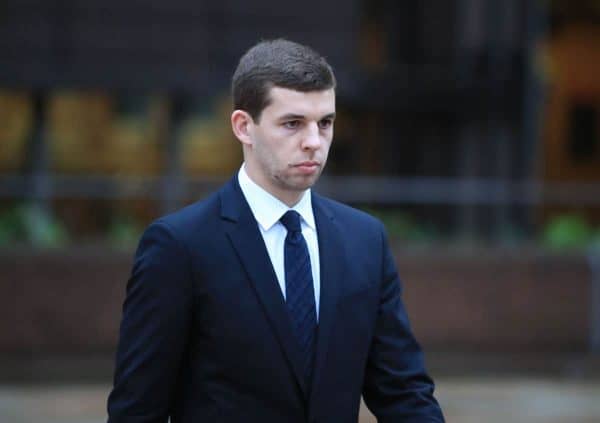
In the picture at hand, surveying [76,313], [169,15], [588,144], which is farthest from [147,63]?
[588,144]

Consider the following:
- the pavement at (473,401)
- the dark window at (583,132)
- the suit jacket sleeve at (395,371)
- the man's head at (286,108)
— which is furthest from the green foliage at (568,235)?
the man's head at (286,108)

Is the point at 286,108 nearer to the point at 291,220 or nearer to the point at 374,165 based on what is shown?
the point at 291,220

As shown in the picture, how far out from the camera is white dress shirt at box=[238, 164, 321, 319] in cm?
286

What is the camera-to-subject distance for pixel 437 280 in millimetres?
11664

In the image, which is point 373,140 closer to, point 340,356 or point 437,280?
point 437,280

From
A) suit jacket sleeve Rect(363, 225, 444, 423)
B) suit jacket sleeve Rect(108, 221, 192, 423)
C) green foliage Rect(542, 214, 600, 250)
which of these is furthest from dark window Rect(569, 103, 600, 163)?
suit jacket sleeve Rect(108, 221, 192, 423)

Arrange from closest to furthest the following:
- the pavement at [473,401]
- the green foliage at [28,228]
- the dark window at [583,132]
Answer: the pavement at [473,401]
the green foliage at [28,228]
the dark window at [583,132]

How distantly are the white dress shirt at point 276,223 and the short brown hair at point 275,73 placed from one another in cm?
21

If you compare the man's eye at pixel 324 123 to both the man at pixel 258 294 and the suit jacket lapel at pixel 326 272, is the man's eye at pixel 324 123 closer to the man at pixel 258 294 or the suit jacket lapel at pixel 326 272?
the man at pixel 258 294

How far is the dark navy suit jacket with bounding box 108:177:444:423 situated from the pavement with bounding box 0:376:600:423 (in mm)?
5835

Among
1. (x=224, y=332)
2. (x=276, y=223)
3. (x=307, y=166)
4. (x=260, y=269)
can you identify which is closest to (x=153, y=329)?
(x=224, y=332)

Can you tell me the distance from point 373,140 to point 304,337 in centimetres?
1309

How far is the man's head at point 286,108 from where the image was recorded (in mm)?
2699

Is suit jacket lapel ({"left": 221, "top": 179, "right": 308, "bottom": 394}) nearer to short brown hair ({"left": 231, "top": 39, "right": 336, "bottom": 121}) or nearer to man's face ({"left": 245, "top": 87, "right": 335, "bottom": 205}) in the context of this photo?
man's face ({"left": 245, "top": 87, "right": 335, "bottom": 205})
